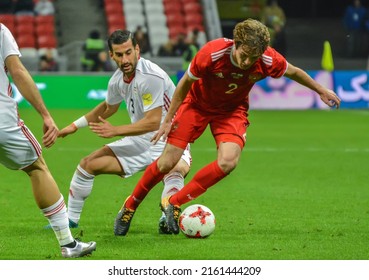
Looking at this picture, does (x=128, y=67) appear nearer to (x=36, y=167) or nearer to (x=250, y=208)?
(x=36, y=167)

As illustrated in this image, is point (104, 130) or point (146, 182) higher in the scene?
point (104, 130)

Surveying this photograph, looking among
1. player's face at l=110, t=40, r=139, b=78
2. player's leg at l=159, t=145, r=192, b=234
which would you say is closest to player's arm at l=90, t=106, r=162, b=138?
player's face at l=110, t=40, r=139, b=78

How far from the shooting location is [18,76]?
616cm

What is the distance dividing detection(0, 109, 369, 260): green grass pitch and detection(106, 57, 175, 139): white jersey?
1015mm

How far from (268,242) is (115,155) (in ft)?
5.11

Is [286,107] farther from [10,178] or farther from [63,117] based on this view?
[10,178]

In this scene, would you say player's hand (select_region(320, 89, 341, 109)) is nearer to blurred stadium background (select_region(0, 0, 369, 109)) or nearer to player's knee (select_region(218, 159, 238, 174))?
player's knee (select_region(218, 159, 238, 174))

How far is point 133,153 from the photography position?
827 cm

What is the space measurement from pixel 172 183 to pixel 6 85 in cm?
223

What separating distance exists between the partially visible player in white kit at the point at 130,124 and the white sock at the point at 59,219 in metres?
1.23

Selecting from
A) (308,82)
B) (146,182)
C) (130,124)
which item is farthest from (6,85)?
(308,82)

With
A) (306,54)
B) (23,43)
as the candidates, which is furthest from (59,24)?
(306,54)

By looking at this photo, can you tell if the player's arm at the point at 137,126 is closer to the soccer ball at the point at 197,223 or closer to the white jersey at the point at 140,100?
the white jersey at the point at 140,100

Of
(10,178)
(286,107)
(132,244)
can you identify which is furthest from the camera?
(286,107)
